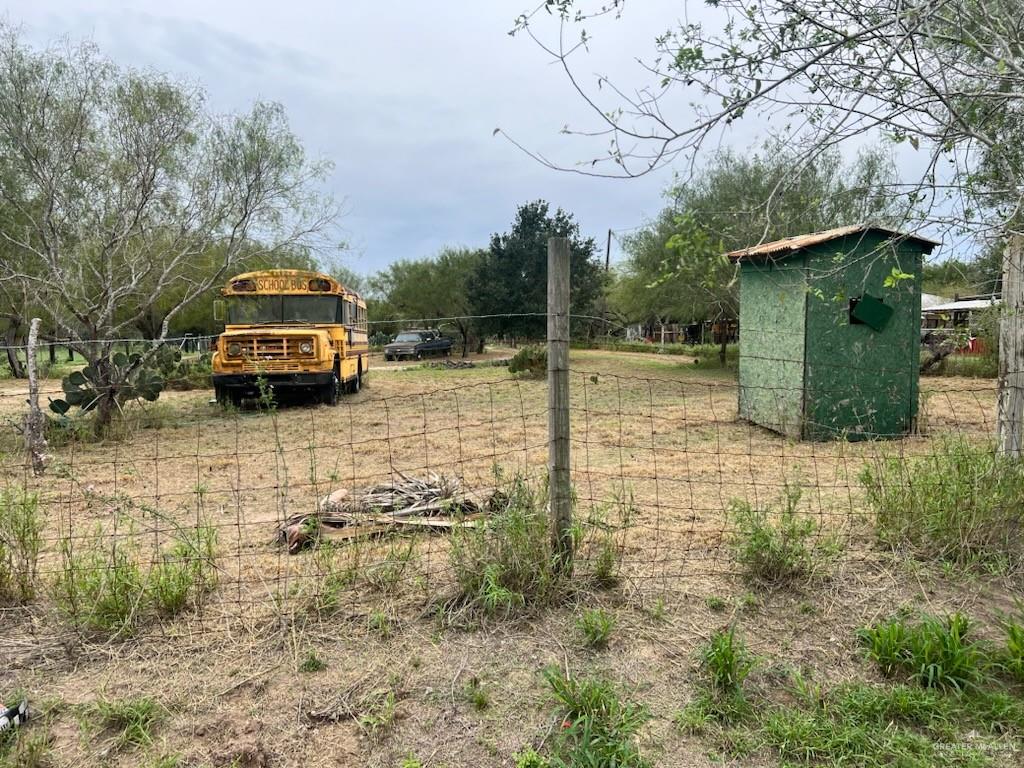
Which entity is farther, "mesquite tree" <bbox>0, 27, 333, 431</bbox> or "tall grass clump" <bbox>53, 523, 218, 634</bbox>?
"mesquite tree" <bbox>0, 27, 333, 431</bbox>

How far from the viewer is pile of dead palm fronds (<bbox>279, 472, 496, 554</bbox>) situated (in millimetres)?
4023

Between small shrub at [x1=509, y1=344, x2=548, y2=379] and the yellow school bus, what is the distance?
653 cm

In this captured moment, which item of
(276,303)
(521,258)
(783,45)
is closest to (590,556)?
(783,45)

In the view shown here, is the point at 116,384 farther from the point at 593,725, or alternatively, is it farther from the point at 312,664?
the point at 593,725

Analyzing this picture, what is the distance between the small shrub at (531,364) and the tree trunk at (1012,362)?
45.3 ft

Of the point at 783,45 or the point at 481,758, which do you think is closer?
the point at 481,758

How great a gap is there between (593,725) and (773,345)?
7545 mm

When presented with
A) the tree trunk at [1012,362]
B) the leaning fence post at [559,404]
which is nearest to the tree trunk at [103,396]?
the leaning fence post at [559,404]

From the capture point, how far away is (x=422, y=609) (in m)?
3.12

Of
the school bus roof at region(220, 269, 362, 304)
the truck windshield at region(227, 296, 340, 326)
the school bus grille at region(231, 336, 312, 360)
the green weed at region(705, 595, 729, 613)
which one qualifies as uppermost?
the school bus roof at region(220, 269, 362, 304)

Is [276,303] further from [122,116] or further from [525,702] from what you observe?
[525,702]

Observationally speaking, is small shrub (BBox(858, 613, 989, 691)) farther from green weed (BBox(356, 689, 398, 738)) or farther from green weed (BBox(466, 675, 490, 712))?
green weed (BBox(356, 689, 398, 738))

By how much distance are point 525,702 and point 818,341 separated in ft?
22.8

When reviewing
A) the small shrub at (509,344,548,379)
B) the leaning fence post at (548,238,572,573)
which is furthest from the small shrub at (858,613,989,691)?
the small shrub at (509,344,548,379)
